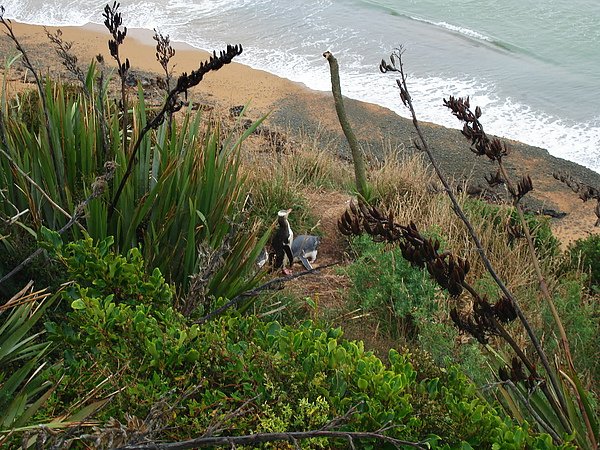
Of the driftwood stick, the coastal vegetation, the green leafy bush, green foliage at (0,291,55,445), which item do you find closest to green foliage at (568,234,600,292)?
the coastal vegetation

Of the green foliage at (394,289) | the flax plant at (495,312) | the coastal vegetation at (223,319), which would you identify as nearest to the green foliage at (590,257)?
the coastal vegetation at (223,319)

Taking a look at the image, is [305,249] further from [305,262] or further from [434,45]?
[434,45]

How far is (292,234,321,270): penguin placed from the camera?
19.6ft

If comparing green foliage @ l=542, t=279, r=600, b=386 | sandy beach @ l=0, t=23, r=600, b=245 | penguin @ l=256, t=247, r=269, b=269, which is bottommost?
sandy beach @ l=0, t=23, r=600, b=245

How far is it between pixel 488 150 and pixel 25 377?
6.80 feet

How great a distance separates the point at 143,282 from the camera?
10.6 ft

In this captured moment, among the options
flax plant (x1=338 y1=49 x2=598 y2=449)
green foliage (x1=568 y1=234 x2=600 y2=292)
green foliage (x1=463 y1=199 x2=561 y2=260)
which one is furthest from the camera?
green foliage (x1=463 y1=199 x2=561 y2=260)

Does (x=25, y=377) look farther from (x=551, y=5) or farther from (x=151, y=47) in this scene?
(x=551, y=5)

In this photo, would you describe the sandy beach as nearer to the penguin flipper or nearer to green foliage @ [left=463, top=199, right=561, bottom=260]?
green foliage @ [left=463, top=199, right=561, bottom=260]

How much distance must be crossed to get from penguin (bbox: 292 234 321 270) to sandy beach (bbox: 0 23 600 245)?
4.10 meters

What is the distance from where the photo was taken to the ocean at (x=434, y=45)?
14.0 meters

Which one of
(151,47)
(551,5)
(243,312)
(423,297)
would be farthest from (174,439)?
(551,5)

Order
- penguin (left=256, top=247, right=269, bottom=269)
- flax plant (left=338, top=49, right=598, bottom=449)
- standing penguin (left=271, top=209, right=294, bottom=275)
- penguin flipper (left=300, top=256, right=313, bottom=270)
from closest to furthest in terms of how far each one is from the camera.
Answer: flax plant (left=338, top=49, right=598, bottom=449) < penguin (left=256, top=247, right=269, bottom=269) < standing penguin (left=271, top=209, right=294, bottom=275) < penguin flipper (left=300, top=256, right=313, bottom=270)

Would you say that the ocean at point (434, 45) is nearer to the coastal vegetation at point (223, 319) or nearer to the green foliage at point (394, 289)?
the coastal vegetation at point (223, 319)
